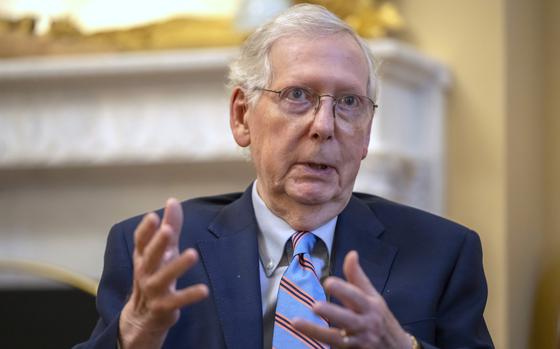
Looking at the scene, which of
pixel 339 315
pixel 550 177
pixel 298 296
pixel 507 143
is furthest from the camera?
pixel 550 177

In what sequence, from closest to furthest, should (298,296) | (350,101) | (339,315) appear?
(339,315) → (298,296) → (350,101)

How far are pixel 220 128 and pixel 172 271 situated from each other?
1906 mm

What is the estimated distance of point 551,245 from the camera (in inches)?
139

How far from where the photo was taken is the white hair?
75.5 inches

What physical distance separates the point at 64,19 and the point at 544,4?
1.69m

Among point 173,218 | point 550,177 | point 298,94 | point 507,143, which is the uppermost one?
point 298,94

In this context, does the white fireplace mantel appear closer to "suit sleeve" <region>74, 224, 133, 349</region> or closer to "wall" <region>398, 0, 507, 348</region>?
"wall" <region>398, 0, 507, 348</region>

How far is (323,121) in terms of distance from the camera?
6.07 feet

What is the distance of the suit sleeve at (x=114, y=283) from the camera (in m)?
1.79

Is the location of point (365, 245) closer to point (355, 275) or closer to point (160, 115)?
point (355, 275)

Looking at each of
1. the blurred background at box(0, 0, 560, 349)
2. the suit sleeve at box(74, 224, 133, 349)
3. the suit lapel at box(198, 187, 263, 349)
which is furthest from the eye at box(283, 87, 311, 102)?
the blurred background at box(0, 0, 560, 349)

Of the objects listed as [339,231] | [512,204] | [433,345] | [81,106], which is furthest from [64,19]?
[433,345]

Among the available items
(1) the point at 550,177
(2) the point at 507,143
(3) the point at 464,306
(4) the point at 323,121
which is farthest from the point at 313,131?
(1) the point at 550,177

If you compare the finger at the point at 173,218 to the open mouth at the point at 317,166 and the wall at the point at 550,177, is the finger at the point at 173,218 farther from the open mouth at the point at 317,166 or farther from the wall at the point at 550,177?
the wall at the point at 550,177
